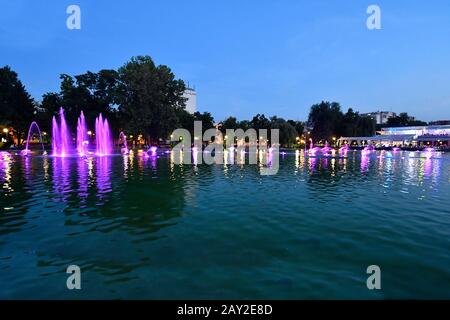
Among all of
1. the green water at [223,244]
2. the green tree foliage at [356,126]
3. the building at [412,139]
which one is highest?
the green tree foliage at [356,126]

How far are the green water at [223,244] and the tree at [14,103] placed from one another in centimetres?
6626

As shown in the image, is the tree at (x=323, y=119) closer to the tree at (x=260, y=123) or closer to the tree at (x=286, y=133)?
the tree at (x=286, y=133)

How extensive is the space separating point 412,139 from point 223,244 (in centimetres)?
11684

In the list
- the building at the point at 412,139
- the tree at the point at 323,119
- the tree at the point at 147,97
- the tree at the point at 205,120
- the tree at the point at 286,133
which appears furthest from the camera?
the tree at the point at 205,120

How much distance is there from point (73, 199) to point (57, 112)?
7096 centimetres

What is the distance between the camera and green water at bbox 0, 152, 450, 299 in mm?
5527

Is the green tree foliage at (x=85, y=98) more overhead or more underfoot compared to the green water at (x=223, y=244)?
more overhead

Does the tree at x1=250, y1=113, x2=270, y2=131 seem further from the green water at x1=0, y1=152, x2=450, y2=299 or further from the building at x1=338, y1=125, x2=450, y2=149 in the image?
the green water at x1=0, y1=152, x2=450, y2=299

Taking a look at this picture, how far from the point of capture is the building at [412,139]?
10481 centimetres

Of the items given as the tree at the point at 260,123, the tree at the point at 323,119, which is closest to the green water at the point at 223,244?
the tree at the point at 323,119

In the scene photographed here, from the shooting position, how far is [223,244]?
762cm

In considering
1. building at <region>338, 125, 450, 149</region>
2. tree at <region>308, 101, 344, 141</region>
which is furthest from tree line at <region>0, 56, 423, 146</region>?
building at <region>338, 125, 450, 149</region>
